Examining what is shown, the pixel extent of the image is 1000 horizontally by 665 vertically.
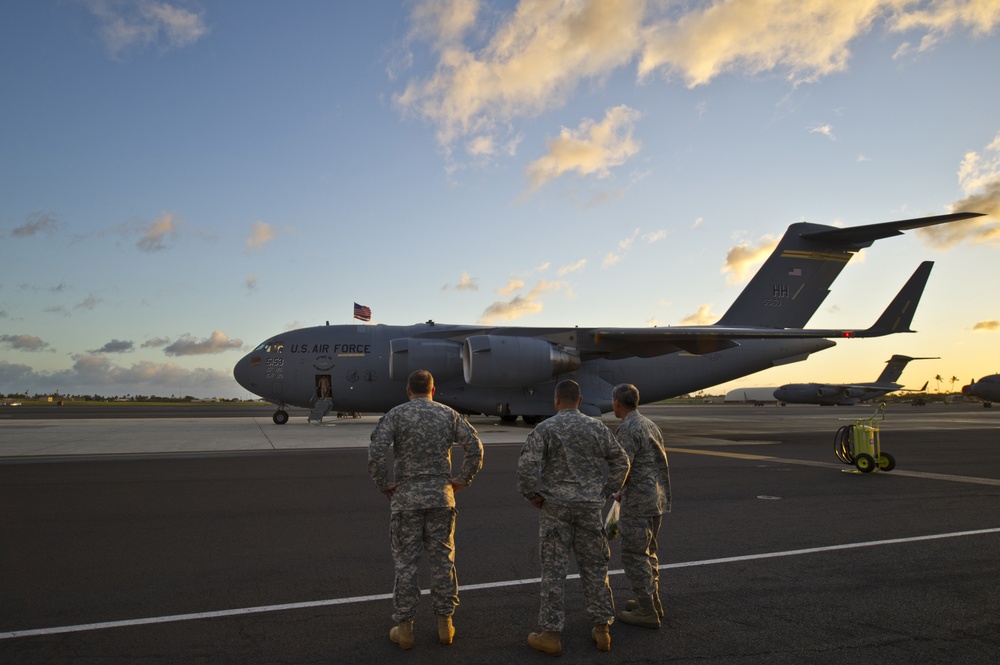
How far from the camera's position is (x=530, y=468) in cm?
429

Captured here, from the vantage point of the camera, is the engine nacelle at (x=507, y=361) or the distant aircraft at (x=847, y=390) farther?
the distant aircraft at (x=847, y=390)

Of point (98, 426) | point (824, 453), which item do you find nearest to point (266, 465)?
point (824, 453)

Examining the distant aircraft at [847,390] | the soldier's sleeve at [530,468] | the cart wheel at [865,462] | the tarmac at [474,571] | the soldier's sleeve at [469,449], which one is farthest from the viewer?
the distant aircraft at [847,390]

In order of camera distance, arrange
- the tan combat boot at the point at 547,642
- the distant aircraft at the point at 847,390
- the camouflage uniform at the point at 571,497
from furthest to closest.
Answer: the distant aircraft at the point at 847,390 < the camouflage uniform at the point at 571,497 < the tan combat boot at the point at 547,642

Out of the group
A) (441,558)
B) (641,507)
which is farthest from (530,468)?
(641,507)

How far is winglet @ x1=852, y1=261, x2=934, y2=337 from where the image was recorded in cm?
2223

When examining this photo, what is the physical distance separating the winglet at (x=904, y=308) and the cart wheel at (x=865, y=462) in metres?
11.5

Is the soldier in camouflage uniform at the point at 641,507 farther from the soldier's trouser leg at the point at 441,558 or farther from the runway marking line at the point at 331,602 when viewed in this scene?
the soldier's trouser leg at the point at 441,558

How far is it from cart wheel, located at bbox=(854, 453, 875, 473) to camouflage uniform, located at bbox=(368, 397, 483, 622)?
9.78 meters

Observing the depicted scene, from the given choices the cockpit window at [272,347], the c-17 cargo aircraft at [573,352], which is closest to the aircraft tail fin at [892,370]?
the c-17 cargo aircraft at [573,352]

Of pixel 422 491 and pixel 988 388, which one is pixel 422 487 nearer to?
pixel 422 491

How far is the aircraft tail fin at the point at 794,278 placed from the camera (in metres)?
25.3

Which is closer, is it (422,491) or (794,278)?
(422,491)

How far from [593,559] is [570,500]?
0.39 metres
